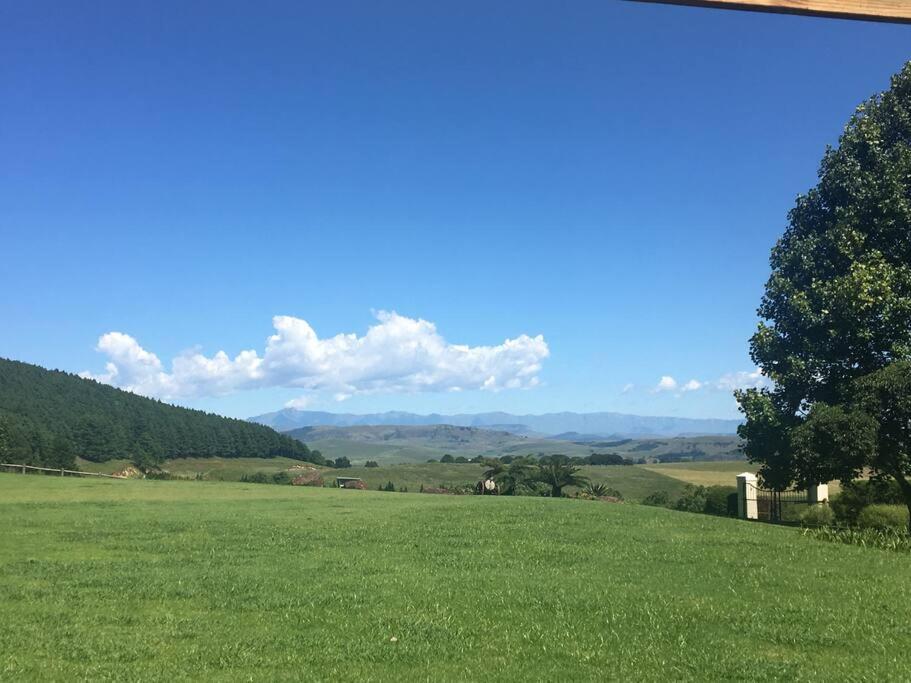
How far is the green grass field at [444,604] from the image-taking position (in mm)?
6398

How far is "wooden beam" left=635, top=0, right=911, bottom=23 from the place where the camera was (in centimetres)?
313

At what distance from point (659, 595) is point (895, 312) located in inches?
592

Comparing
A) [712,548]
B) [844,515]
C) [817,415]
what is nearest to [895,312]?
[817,415]

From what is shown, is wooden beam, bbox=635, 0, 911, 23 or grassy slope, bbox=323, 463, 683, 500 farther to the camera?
grassy slope, bbox=323, 463, 683, 500

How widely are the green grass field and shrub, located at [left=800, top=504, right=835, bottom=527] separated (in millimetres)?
9124

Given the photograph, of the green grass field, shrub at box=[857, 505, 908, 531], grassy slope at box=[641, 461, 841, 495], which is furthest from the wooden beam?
grassy slope at box=[641, 461, 841, 495]

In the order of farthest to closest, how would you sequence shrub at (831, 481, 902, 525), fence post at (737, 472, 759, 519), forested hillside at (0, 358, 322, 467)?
forested hillside at (0, 358, 322, 467)
fence post at (737, 472, 759, 519)
shrub at (831, 481, 902, 525)

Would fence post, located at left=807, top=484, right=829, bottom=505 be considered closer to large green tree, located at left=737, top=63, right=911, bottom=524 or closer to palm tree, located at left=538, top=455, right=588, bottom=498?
large green tree, located at left=737, top=63, right=911, bottom=524

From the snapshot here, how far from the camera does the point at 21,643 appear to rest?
23.0ft

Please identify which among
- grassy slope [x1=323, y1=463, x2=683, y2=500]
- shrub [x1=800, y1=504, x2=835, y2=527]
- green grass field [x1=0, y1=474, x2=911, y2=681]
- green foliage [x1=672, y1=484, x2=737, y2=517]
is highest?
green grass field [x1=0, y1=474, x2=911, y2=681]

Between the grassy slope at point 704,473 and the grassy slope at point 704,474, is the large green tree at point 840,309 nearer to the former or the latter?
the grassy slope at point 704,474

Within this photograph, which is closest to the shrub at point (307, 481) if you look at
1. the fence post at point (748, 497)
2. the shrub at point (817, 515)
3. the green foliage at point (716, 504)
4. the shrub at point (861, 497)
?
the green foliage at point (716, 504)

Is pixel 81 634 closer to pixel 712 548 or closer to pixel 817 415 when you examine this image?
pixel 712 548

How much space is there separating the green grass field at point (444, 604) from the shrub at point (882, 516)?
6.90m
